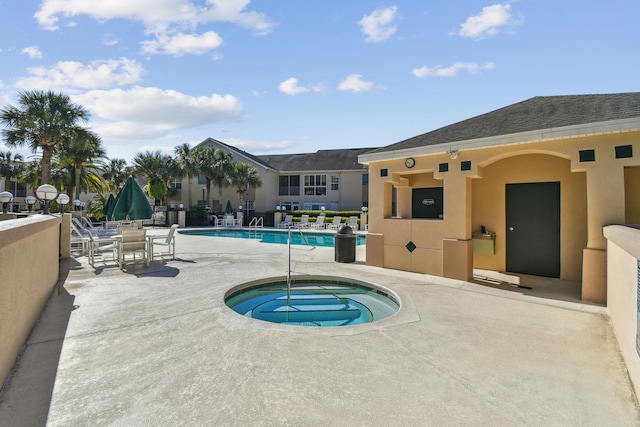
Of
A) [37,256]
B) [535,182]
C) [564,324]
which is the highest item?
[535,182]

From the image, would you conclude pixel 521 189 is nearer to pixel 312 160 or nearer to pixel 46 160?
pixel 46 160

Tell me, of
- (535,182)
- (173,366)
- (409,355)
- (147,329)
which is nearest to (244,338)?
(173,366)

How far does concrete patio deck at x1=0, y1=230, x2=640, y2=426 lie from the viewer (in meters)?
2.61

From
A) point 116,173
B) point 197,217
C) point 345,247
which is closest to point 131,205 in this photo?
point 345,247

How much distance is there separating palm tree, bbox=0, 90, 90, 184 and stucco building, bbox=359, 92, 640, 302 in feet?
71.7

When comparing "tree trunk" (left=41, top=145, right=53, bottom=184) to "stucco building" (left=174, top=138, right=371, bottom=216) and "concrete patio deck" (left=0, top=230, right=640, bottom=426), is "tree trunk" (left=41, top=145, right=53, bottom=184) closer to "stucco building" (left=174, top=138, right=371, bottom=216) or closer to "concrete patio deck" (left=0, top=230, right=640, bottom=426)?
"stucco building" (left=174, top=138, right=371, bottom=216)

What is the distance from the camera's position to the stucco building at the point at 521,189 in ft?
19.3

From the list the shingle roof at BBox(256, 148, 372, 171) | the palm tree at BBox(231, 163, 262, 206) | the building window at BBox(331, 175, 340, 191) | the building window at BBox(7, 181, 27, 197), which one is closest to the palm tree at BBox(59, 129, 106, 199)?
the palm tree at BBox(231, 163, 262, 206)

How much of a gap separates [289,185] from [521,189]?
3023cm

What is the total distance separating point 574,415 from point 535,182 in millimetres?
7137

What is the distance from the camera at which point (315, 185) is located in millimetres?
36219

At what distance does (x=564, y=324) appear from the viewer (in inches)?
190

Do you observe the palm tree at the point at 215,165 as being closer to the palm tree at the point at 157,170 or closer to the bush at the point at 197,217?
the palm tree at the point at 157,170

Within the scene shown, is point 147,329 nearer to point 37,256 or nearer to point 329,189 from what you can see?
point 37,256
